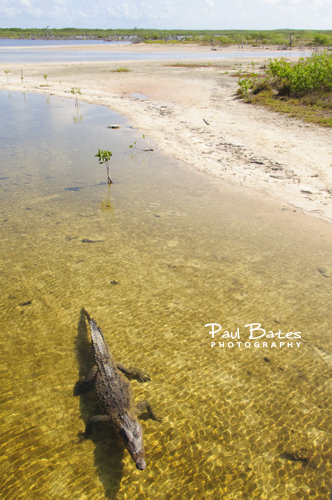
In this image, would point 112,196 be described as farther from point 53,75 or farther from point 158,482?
point 53,75

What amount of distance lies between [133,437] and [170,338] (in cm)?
175

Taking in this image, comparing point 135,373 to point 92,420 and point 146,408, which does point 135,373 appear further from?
point 92,420

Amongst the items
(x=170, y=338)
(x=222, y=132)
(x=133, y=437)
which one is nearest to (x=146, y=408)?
(x=133, y=437)

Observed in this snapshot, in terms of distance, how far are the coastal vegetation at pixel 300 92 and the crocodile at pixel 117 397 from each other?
54.8ft

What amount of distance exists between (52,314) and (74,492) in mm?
2648

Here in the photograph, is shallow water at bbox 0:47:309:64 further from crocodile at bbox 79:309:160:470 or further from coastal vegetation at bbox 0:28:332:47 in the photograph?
crocodile at bbox 79:309:160:470

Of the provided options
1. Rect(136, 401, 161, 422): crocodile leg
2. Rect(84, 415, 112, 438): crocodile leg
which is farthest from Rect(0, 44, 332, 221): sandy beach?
Rect(84, 415, 112, 438): crocodile leg

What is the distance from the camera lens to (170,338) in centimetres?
504

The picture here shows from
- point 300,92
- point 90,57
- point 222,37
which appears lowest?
point 300,92

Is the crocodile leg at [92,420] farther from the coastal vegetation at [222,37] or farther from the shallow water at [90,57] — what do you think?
the coastal vegetation at [222,37]

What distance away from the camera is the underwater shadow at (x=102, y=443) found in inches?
133

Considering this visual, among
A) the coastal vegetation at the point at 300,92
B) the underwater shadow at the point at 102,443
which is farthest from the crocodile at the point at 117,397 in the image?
the coastal vegetation at the point at 300,92

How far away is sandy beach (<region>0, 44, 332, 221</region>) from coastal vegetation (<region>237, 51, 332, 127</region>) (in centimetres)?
115

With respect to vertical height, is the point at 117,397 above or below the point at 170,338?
above
